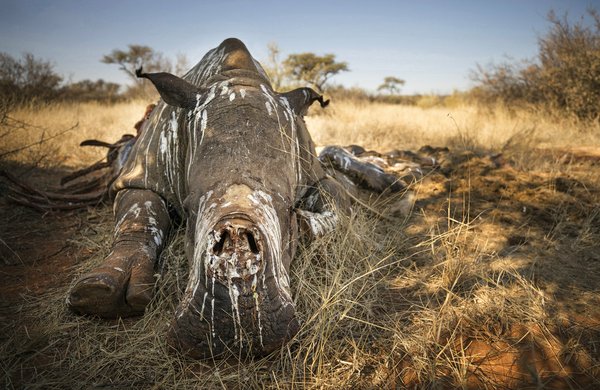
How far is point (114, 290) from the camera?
2.19m

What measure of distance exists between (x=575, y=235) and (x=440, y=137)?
6.59 metres

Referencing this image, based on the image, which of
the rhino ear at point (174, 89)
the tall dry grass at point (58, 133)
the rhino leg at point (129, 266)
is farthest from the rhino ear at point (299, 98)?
the tall dry grass at point (58, 133)

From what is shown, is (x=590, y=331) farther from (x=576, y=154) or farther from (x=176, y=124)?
(x=576, y=154)

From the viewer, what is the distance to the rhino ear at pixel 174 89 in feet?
8.20

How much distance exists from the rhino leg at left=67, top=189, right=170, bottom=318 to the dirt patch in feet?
0.46

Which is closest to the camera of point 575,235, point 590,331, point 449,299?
point 590,331

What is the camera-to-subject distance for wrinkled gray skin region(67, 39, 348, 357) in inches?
66.0

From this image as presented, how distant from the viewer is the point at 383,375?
1867 millimetres

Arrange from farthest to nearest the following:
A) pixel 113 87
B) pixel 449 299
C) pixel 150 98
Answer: pixel 113 87 < pixel 150 98 < pixel 449 299

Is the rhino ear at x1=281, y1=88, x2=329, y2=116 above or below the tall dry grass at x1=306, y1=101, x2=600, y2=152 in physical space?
above

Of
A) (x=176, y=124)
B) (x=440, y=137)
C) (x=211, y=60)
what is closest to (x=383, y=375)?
(x=176, y=124)

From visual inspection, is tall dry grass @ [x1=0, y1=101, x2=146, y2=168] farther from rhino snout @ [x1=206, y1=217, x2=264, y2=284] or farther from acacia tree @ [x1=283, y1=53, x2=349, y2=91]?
acacia tree @ [x1=283, y1=53, x2=349, y2=91]

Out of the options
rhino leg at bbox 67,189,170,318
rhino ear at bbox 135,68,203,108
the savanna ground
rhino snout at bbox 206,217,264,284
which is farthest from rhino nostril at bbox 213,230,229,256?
rhino ear at bbox 135,68,203,108

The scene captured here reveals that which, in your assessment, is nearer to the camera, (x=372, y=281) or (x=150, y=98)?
(x=372, y=281)
